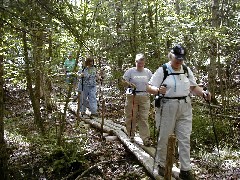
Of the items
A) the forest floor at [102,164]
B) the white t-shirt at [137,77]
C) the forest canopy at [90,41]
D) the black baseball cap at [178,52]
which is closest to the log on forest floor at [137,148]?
the forest floor at [102,164]

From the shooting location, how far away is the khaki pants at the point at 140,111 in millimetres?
8344

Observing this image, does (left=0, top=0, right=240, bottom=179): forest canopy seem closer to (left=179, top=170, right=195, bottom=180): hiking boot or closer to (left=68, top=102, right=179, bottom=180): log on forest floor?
(left=68, top=102, right=179, bottom=180): log on forest floor

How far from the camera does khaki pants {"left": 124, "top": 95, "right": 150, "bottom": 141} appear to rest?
328 inches

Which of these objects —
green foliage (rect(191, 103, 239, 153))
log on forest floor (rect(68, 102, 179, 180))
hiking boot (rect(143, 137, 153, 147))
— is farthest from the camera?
green foliage (rect(191, 103, 239, 153))

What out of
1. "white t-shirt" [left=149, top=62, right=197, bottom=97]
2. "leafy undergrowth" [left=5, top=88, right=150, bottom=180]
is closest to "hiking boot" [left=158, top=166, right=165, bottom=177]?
"leafy undergrowth" [left=5, top=88, right=150, bottom=180]

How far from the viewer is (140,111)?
27.9 ft

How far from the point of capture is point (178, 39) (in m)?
12.3

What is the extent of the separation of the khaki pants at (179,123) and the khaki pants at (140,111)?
2414 mm

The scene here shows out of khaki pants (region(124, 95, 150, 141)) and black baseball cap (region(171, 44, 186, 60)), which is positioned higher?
black baseball cap (region(171, 44, 186, 60))

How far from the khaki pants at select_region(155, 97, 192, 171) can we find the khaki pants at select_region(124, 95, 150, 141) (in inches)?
95.0

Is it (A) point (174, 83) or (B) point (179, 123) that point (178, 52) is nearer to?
(A) point (174, 83)

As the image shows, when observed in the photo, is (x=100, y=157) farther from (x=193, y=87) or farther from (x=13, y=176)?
(x=193, y=87)

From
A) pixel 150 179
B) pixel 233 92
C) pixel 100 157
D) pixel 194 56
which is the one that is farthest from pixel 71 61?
pixel 233 92

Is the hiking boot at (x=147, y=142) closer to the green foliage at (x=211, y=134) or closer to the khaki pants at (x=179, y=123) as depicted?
the green foliage at (x=211, y=134)
